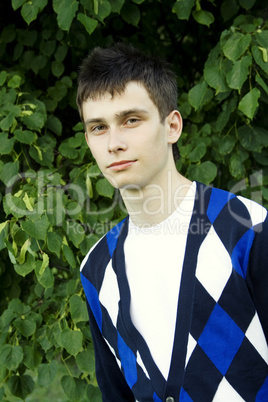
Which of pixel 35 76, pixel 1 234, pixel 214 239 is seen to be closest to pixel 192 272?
pixel 214 239

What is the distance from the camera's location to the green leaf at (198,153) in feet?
7.97

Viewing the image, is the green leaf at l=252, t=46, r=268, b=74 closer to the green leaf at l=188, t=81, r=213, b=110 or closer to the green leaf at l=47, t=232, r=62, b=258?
the green leaf at l=188, t=81, r=213, b=110

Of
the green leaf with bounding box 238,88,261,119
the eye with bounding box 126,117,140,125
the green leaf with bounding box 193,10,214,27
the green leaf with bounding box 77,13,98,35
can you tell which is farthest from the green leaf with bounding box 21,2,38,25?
the green leaf with bounding box 238,88,261,119

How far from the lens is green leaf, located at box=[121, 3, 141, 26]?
2.49 meters

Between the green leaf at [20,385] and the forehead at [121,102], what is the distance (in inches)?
56.6

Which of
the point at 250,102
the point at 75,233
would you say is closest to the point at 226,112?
the point at 250,102

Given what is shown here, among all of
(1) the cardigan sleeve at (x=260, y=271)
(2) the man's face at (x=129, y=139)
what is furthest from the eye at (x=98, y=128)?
(1) the cardigan sleeve at (x=260, y=271)

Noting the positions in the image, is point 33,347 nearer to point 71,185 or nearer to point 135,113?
point 71,185

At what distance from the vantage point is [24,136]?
2.39 meters

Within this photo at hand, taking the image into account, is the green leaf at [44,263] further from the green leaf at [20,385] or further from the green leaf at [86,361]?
the green leaf at [20,385]

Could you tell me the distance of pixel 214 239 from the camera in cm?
153

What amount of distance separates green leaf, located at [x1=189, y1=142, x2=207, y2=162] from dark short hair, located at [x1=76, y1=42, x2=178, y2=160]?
0.46 meters

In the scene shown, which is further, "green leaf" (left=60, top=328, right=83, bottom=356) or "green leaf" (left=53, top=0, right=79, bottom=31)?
"green leaf" (left=60, top=328, right=83, bottom=356)

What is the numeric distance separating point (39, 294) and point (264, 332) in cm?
140
